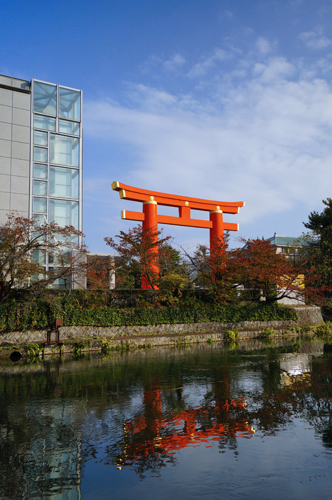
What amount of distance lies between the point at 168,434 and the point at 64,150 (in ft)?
71.1

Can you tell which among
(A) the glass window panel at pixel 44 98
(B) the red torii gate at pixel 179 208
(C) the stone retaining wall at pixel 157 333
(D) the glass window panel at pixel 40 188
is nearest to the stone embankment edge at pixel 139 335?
(C) the stone retaining wall at pixel 157 333

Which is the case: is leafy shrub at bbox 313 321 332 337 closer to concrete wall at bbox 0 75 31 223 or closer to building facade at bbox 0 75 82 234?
building facade at bbox 0 75 82 234

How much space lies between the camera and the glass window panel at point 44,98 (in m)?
25.1

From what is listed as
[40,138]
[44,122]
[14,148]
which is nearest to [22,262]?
[14,148]

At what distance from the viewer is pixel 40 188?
24719mm

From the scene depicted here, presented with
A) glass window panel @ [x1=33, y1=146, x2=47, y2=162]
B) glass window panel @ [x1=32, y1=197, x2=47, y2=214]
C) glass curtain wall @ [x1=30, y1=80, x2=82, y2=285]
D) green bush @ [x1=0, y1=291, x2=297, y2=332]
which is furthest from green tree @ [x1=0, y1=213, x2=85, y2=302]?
glass window panel @ [x1=33, y1=146, x2=47, y2=162]

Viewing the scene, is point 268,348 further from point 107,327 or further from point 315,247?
point 315,247

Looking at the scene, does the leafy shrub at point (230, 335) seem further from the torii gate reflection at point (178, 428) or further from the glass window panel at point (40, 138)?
the glass window panel at point (40, 138)

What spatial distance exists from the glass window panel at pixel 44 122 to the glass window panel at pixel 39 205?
4.41 metres

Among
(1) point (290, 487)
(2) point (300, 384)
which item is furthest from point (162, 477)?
(2) point (300, 384)

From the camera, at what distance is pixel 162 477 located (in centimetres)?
546

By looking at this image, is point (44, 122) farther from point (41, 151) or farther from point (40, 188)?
point (40, 188)

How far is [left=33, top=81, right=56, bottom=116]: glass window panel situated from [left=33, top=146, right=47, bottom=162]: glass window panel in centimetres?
233

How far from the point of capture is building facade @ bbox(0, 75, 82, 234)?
2390 cm
